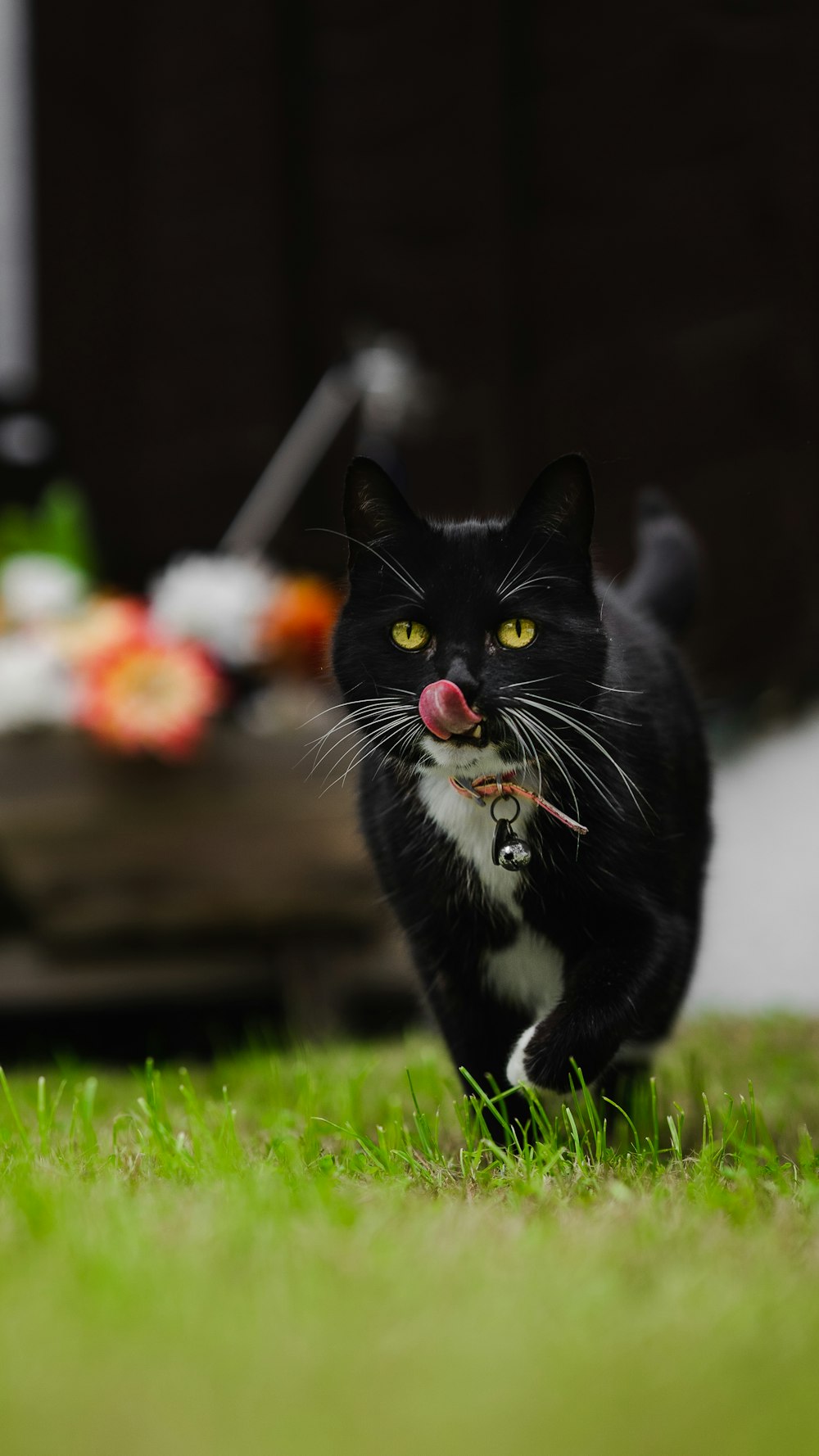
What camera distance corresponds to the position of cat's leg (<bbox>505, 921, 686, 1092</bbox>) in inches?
48.4

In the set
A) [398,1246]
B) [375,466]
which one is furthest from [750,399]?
[398,1246]

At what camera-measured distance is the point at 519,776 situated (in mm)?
1269

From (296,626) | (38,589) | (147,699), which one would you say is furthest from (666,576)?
(38,589)

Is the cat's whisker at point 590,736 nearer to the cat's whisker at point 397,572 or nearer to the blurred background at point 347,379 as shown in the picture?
the cat's whisker at point 397,572

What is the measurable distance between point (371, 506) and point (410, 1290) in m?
0.74

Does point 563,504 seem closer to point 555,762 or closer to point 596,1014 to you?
point 555,762

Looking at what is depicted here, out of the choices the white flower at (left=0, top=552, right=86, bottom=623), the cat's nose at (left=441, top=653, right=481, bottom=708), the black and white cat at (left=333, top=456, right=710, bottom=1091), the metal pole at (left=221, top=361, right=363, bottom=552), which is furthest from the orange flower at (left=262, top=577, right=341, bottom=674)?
the cat's nose at (left=441, top=653, right=481, bottom=708)

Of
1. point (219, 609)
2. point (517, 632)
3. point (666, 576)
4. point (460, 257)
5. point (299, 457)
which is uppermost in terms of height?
point (460, 257)

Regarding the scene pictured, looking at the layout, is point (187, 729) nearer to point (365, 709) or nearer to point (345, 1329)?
point (365, 709)

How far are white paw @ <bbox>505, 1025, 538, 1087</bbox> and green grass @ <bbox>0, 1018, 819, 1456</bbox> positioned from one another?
0.05 meters

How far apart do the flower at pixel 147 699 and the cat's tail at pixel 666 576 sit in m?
0.98

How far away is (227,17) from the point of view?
4.95 metres

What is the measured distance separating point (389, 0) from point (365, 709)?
12.5 feet

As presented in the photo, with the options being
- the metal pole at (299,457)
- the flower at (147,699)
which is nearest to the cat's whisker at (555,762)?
the flower at (147,699)
